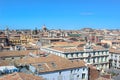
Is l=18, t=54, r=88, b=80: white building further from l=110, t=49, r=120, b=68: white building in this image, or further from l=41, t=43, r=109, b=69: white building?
l=110, t=49, r=120, b=68: white building

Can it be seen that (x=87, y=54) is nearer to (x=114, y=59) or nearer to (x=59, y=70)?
(x=114, y=59)

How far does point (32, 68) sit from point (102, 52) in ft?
117

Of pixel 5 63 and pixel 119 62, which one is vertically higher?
pixel 5 63

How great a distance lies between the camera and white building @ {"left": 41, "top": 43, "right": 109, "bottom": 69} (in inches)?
2534

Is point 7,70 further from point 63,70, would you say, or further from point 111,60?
point 111,60

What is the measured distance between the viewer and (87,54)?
6762 cm

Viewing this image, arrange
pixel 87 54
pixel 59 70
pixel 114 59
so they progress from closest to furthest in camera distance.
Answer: pixel 59 70 → pixel 87 54 → pixel 114 59

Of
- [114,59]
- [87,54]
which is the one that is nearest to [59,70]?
[87,54]

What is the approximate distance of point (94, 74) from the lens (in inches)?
1866

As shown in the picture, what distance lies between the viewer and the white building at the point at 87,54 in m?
64.4

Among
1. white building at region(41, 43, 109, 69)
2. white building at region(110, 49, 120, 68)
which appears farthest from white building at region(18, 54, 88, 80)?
white building at region(110, 49, 120, 68)

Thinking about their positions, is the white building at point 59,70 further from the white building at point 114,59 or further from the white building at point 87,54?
the white building at point 114,59

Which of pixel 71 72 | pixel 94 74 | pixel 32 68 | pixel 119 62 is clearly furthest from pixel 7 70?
pixel 119 62

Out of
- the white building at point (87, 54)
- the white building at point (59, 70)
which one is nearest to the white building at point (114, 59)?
the white building at point (87, 54)
